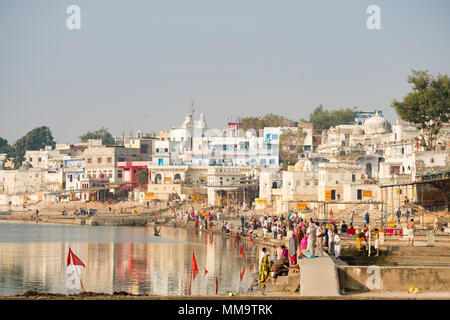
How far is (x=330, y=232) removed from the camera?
22797 mm

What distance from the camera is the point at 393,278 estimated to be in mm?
16828

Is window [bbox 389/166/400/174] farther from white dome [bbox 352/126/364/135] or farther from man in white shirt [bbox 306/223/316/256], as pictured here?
man in white shirt [bbox 306/223/316/256]

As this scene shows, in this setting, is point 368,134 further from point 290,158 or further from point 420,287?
point 420,287

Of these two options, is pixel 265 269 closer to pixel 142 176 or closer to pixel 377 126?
pixel 377 126

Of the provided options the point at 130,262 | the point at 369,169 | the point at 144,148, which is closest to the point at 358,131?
the point at 369,169

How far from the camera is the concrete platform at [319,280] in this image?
1524cm

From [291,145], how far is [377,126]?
13.6m

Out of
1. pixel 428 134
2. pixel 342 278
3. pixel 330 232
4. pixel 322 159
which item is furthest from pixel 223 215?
pixel 342 278

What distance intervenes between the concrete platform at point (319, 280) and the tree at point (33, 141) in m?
127

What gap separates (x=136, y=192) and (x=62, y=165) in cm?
2444

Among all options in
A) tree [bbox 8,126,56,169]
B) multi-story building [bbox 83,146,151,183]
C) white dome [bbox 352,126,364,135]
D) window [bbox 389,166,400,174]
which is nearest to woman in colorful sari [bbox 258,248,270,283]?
window [bbox 389,166,400,174]

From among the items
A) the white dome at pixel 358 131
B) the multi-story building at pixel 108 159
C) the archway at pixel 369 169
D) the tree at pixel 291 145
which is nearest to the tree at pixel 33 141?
the multi-story building at pixel 108 159

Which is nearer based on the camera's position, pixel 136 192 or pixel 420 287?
pixel 420 287
